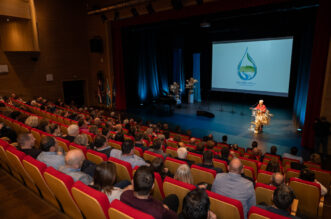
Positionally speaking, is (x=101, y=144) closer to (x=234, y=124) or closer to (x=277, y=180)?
(x=277, y=180)

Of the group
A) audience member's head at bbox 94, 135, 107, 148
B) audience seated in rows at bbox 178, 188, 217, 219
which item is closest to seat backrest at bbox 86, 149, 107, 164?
audience member's head at bbox 94, 135, 107, 148

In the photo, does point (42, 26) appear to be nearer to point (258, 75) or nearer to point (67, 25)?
point (67, 25)

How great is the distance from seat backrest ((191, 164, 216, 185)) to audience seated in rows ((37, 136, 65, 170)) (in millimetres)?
1674

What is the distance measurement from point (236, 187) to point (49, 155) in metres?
2.25

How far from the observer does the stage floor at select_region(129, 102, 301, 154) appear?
7.70 meters

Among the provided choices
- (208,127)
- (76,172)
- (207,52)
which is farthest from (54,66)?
(76,172)

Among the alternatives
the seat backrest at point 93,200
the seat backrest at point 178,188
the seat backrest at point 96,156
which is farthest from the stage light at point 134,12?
the seat backrest at point 93,200

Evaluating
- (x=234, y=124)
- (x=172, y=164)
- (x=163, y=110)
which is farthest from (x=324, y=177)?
(x=163, y=110)

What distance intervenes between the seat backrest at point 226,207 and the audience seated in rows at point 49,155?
1.91 m

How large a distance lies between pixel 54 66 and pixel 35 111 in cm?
515

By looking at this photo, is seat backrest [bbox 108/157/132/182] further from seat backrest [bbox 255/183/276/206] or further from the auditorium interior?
seat backrest [bbox 255/183/276/206]

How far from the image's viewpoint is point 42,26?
36.6 ft

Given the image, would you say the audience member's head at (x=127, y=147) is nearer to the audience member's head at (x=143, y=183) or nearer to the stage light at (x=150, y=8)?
the audience member's head at (x=143, y=183)

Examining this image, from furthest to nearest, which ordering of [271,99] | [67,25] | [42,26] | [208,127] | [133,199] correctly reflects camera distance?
[271,99]
[67,25]
[42,26]
[208,127]
[133,199]
